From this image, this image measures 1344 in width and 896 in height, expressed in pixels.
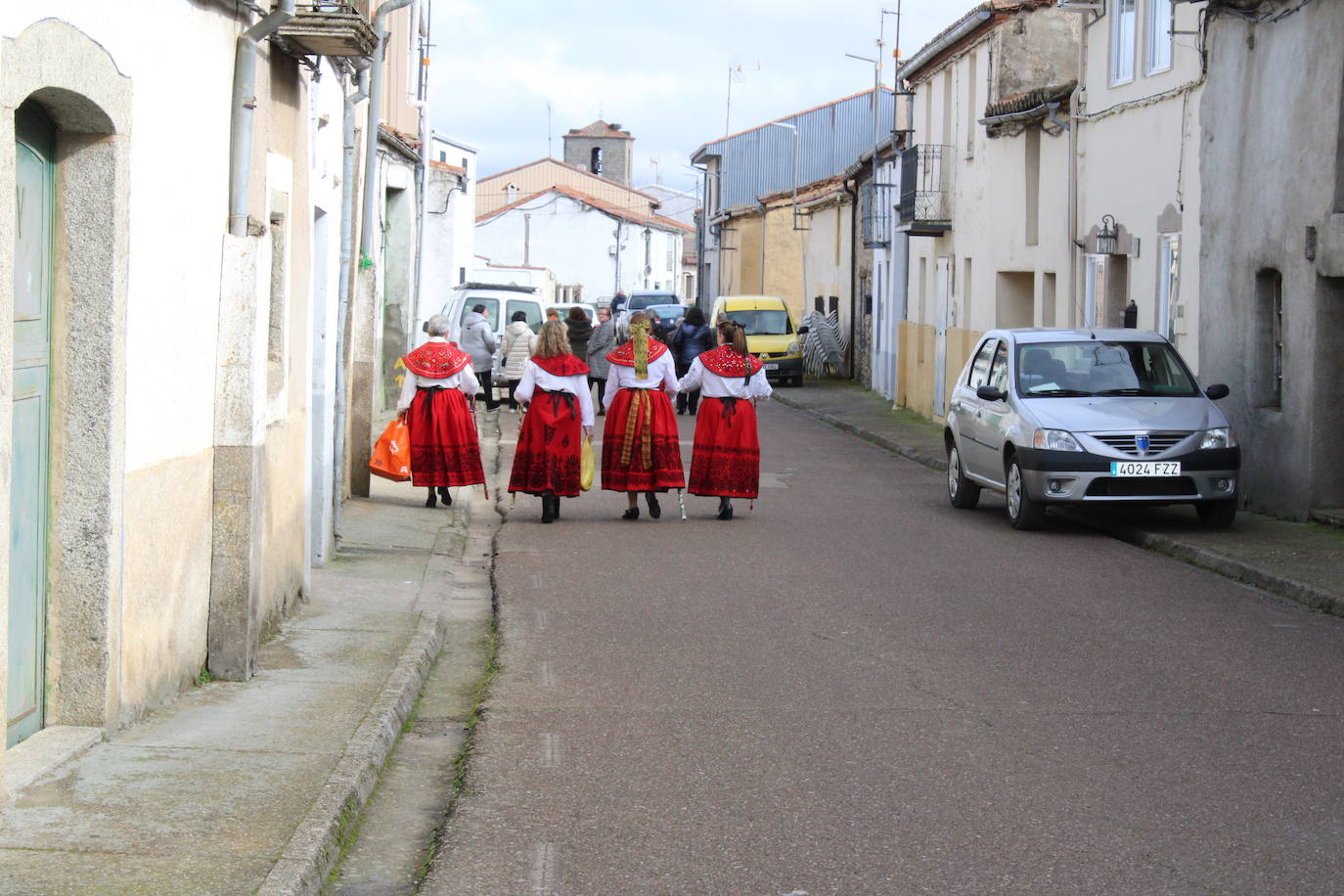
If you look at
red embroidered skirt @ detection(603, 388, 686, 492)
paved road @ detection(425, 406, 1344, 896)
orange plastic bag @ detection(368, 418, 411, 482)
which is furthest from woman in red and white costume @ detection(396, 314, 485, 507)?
paved road @ detection(425, 406, 1344, 896)

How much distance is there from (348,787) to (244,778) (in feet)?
1.26

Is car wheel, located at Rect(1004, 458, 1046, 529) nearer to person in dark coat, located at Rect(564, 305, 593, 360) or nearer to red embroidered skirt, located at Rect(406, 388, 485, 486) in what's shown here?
red embroidered skirt, located at Rect(406, 388, 485, 486)

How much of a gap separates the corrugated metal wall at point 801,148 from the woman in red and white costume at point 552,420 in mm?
47140

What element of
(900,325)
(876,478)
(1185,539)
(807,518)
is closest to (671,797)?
(1185,539)

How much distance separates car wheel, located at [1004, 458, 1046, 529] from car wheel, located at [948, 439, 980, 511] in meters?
1.36

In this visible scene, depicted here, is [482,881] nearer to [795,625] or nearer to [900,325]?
[795,625]

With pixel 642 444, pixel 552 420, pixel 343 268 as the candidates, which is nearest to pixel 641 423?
pixel 642 444

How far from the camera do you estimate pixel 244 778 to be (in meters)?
5.98

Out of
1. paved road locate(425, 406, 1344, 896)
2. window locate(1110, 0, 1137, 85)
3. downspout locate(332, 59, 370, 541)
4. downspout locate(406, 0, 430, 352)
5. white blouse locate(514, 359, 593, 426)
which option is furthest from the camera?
downspout locate(406, 0, 430, 352)

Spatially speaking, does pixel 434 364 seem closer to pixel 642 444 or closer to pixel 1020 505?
pixel 642 444

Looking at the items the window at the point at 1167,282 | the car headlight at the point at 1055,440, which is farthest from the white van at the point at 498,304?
the car headlight at the point at 1055,440

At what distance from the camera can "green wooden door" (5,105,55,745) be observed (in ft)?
19.2

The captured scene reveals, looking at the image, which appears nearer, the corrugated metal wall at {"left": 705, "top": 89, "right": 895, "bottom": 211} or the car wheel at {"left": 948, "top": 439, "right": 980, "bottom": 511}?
the car wheel at {"left": 948, "top": 439, "right": 980, "bottom": 511}

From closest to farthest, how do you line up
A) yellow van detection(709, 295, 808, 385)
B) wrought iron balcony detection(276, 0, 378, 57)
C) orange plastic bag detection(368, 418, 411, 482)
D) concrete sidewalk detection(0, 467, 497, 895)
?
concrete sidewalk detection(0, 467, 497, 895)
wrought iron balcony detection(276, 0, 378, 57)
orange plastic bag detection(368, 418, 411, 482)
yellow van detection(709, 295, 808, 385)
